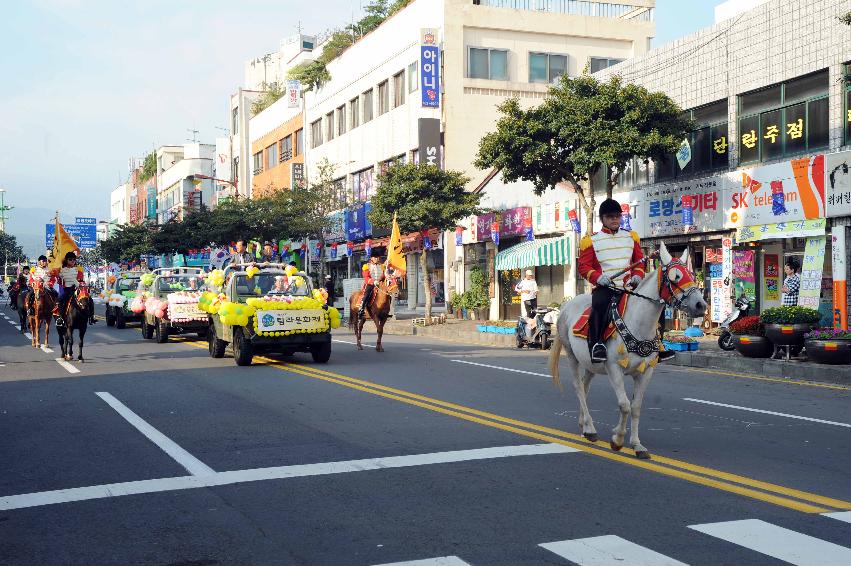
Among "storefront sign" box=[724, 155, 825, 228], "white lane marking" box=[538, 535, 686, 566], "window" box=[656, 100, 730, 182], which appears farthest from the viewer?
"window" box=[656, 100, 730, 182]

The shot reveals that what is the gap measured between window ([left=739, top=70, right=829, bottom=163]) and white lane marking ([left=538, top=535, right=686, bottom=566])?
62.2 feet

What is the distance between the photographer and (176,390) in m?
13.5

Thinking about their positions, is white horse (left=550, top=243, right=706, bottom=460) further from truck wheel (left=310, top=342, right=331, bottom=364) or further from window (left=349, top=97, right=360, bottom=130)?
window (left=349, top=97, right=360, bottom=130)

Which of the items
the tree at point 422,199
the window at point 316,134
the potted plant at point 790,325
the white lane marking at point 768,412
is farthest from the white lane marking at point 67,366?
the window at point 316,134

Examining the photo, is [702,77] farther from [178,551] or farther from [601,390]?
[178,551]

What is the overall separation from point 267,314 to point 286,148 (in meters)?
49.7

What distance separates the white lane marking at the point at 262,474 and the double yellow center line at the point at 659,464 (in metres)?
0.44

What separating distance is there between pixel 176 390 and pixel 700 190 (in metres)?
16.8

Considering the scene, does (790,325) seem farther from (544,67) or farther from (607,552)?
(544,67)

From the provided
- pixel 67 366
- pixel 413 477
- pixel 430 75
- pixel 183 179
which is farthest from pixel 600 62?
pixel 183 179

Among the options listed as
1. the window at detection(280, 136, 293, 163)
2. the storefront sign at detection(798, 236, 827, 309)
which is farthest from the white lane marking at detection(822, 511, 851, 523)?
the window at detection(280, 136, 293, 163)

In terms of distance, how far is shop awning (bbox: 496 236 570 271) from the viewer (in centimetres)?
3014

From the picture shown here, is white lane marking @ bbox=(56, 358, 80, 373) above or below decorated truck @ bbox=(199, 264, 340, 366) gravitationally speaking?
below

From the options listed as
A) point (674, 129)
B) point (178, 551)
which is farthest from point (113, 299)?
point (178, 551)
